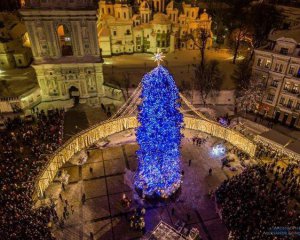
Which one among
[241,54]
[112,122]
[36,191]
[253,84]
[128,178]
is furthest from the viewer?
[241,54]

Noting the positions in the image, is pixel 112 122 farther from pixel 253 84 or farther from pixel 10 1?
pixel 10 1

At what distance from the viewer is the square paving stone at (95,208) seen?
26391mm

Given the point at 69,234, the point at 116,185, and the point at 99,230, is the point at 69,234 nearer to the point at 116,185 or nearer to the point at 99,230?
the point at 99,230

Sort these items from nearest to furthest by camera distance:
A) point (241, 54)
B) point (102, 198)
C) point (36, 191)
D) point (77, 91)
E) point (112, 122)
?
point (36, 191) < point (102, 198) < point (112, 122) < point (77, 91) < point (241, 54)

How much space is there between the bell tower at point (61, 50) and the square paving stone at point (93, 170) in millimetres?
15782

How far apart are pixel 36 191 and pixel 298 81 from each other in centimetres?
3383

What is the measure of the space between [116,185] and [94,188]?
7.62ft

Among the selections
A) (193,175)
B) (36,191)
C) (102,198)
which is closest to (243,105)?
(193,175)

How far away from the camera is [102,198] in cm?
2825

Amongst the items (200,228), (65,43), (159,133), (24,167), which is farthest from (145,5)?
(200,228)

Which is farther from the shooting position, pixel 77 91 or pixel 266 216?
pixel 77 91

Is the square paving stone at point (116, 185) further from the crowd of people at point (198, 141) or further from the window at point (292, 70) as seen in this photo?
the window at point (292, 70)

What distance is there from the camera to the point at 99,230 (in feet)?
82.3

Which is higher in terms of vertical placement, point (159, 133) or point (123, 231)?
point (159, 133)
